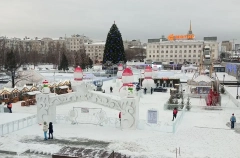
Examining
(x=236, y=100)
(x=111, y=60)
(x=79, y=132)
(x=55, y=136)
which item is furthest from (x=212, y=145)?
(x=111, y=60)

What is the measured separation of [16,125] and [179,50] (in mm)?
97246

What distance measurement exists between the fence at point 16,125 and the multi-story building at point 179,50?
95.3 m

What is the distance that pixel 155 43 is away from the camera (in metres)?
110

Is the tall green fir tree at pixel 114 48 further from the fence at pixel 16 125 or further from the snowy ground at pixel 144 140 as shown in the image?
the fence at pixel 16 125

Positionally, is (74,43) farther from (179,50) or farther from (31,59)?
(179,50)

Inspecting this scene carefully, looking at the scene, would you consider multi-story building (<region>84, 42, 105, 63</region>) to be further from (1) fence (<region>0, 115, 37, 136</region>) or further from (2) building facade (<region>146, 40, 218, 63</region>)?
(1) fence (<region>0, 115, 37, 136</region>)

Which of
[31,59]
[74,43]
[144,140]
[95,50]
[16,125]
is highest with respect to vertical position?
[74,43]

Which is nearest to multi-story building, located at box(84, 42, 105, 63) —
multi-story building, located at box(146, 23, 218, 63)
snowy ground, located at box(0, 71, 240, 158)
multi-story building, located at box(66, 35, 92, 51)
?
multi-story building, located at box(66, 35, 92, 51)

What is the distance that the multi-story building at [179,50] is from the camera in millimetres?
106188

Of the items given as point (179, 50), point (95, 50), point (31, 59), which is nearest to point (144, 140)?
point (31, 59)

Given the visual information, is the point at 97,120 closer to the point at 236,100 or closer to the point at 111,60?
the point at 236,100

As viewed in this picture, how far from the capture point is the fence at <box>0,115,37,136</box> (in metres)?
15.3

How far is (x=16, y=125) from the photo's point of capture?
16.2 meters

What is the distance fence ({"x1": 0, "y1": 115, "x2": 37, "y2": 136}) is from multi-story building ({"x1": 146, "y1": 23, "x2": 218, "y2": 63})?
95.3 meters
